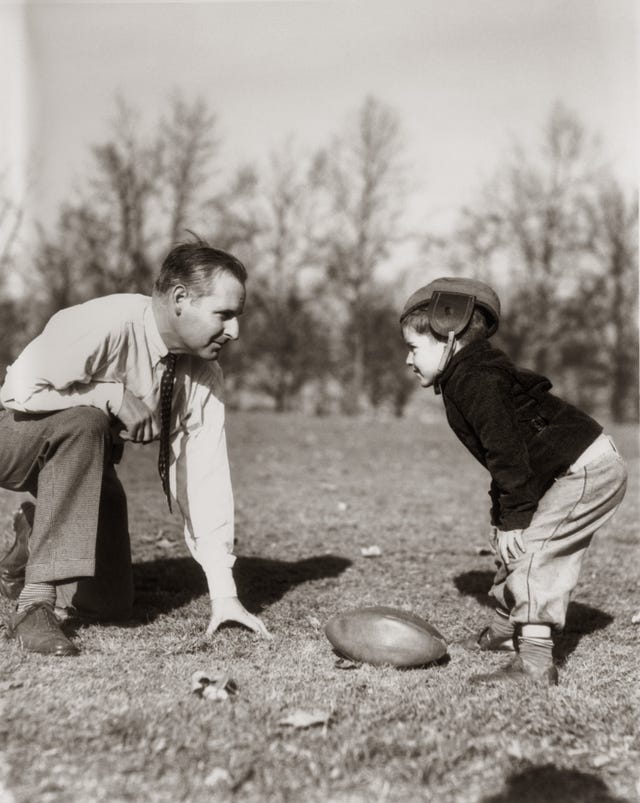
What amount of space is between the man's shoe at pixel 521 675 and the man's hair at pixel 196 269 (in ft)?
6.81

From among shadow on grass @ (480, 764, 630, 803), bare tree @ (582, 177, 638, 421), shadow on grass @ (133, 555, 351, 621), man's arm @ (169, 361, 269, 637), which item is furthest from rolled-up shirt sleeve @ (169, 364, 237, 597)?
bare tree @ (582, 177, 638, 421)

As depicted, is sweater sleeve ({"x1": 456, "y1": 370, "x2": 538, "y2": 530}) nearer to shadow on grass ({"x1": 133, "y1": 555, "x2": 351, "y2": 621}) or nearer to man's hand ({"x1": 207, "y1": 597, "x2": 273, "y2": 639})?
man's hand ({"x1": 207, "y1": 597, "x2": 273, "y2": 639})

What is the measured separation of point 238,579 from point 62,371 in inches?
87.4

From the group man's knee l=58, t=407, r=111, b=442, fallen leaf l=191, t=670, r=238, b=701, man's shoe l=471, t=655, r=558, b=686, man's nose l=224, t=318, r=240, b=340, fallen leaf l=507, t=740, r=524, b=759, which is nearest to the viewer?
fallen leaf l=507, t=740, r=524, b=759

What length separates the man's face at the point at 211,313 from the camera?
13.6ft

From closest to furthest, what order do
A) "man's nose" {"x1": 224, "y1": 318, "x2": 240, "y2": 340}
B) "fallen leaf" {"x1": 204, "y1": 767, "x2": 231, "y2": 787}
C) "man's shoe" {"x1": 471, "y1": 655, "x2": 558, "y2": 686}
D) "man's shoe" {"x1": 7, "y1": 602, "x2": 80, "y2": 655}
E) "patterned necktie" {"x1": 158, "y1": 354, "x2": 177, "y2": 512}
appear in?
1. "fallen leaf" {"x1": 204, "y1": 767, "x2": 231, "y2": 787}
2. "man's shoe" {"x1": 471, "y1": 655, "x2": 558, "y2": 686}
3. "man's shoe" {"x1": 7, "y1": 602, "x2": 80, "y2": 655}
4. "man's nose" {"x1": 224, "y1": 318, "x2": 240, "y2": 340}
5. "patterned necktie" {"x1": 158, "y1": 354, "x2": 177, "y2": 512}

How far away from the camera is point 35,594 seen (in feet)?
13.0

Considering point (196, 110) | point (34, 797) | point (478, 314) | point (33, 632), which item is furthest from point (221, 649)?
point (196, 110)

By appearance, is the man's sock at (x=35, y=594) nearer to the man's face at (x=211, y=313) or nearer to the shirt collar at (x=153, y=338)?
the shirt collar at (x=153, y=338)

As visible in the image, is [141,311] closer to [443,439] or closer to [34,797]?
[34,797]

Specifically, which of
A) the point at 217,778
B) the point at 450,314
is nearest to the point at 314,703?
the point at 217,778

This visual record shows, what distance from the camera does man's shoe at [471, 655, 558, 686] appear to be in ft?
12.2

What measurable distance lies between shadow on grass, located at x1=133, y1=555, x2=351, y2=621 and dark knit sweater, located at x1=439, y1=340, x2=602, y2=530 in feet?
5.61

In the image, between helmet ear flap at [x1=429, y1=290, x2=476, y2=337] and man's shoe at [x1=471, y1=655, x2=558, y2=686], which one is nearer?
man's shoe at [x1=471, y1=655, x2=558, y2=686]
